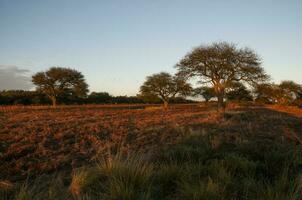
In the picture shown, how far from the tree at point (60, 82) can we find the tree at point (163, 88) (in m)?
12.6

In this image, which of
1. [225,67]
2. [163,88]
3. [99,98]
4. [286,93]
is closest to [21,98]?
[99,98]

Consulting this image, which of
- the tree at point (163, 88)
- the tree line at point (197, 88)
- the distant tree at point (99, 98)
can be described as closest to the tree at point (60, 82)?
the tree line at point (197, 88)

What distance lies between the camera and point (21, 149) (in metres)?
10.5

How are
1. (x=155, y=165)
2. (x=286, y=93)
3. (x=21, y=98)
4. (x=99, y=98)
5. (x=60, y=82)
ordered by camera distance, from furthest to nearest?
(x=99, y=98), (x=286, y=93), (x=21, y=98), (x=60, y=82), (x=155, y=165)

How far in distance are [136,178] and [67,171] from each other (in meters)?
3.33

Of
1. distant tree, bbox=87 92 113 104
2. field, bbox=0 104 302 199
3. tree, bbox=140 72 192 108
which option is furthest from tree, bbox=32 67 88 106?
field, bbox=0 104 302 199

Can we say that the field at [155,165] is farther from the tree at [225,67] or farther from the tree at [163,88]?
the tree at [163,88]

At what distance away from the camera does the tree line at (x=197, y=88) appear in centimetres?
3131

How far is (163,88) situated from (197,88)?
1382 centimetres

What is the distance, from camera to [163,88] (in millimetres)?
56281

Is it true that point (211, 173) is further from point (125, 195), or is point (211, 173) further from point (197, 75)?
point (197, 75)

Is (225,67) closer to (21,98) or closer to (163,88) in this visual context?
(163,88)

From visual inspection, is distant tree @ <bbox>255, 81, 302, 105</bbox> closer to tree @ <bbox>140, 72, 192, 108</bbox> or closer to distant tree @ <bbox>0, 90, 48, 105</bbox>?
tree @ <bbox>140, 72, 192, 108</bbox>

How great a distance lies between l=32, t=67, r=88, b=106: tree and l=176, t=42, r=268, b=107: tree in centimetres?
3067
